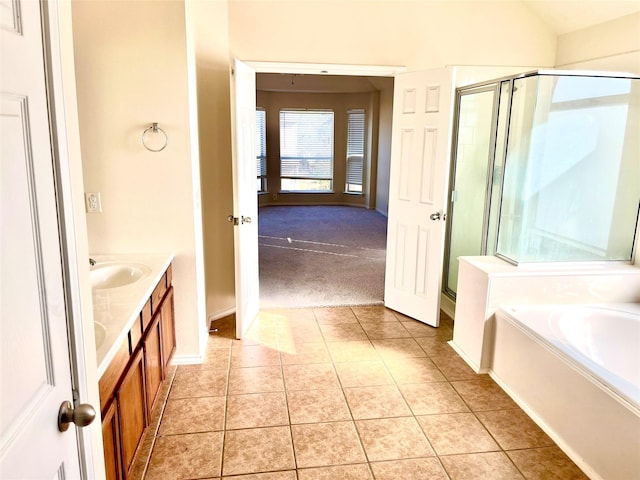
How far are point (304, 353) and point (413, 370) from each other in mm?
770

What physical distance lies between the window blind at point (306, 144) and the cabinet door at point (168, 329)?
310 inches

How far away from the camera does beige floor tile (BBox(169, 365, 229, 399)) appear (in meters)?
2.80

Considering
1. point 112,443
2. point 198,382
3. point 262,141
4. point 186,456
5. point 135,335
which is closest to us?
point 112,443

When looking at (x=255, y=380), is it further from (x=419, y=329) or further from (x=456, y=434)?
(x=419, y=329)

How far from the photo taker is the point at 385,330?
3752mm

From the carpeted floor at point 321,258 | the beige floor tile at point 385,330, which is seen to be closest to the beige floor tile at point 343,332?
the beige floor tile at point 385,330

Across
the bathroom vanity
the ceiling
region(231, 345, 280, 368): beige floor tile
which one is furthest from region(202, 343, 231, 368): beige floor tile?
the ceiling

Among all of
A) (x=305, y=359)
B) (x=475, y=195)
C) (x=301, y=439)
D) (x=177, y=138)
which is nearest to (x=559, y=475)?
(x=301, y=439)

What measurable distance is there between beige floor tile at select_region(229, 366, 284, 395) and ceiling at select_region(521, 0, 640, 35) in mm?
3352

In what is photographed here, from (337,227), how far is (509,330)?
5439 mm

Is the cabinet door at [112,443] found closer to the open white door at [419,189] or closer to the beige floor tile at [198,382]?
the beige floor tile at [198,382]

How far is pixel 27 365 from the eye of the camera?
0.86 meters

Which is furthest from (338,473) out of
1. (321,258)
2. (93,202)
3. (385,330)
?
(321,258)

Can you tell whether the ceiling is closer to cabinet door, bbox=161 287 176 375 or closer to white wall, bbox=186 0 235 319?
white wall, bbox=186 0 235 319
